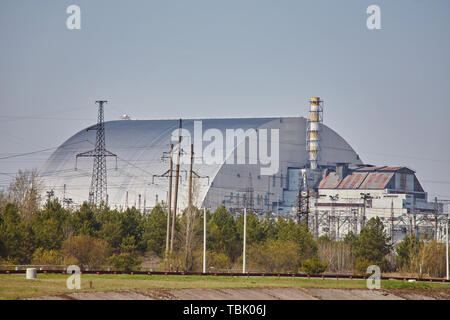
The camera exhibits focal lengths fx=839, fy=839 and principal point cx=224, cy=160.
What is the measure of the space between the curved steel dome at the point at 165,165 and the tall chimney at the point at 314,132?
0.85 metres

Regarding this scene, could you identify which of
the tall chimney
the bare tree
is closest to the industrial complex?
the tall chimney

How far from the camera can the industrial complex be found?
11181cm

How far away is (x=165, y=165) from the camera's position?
397ft

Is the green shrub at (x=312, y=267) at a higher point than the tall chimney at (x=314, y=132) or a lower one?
lower

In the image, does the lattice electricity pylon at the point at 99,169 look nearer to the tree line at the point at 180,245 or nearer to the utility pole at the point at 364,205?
the tree line at the point at 180,245

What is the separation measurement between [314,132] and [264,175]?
392 inches

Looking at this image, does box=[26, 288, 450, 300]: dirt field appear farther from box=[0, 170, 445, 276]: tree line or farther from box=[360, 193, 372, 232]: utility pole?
box=[360, 193, 372, 232]: utility pole

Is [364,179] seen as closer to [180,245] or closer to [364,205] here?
[364,205]

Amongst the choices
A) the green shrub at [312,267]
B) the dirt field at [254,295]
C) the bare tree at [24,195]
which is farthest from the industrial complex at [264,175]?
the dirt field at [254,295]

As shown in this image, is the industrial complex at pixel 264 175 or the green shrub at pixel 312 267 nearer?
the green shrub at pixel 312 267

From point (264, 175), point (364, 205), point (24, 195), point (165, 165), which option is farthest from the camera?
point (165, 165)

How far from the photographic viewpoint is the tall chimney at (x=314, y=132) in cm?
11744

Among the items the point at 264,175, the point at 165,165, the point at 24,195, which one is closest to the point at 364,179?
the point at 264,175

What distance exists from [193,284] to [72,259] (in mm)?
21938
